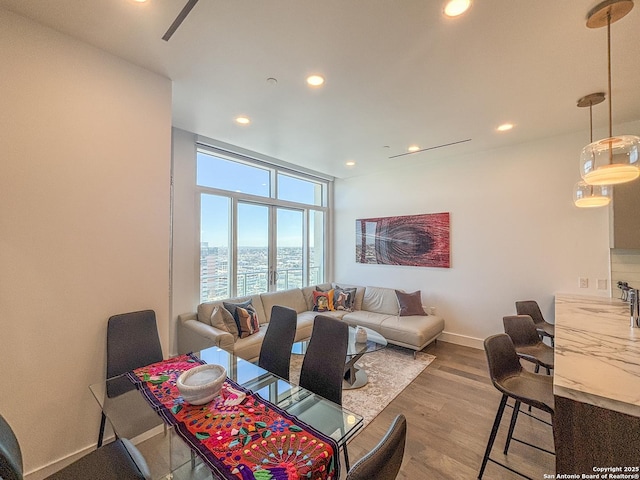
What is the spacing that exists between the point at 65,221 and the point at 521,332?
3.78m

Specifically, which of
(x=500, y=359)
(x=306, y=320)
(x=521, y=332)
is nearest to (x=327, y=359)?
(x=500, y=359)

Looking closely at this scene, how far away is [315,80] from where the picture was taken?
233 centimetres

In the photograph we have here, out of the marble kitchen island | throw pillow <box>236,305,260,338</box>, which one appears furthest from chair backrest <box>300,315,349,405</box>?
throw pillow <box>236,305,260,338</box>

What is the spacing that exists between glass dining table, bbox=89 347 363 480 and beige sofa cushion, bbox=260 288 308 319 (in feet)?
7.26

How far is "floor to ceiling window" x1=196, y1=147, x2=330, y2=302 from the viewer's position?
12.9ft

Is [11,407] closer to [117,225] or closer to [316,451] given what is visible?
[117,225]

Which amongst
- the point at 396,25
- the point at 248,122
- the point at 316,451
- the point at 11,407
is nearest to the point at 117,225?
the point at 11,407

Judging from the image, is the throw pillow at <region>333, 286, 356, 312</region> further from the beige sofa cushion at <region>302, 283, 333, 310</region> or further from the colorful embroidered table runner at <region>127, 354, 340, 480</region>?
the colorful embroidered table runner at <region>127, 354, 340, 480</region>

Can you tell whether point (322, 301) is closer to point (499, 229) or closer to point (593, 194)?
point (499, 229)

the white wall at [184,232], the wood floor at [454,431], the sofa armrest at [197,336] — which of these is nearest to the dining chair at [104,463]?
the wood floor at [454,431]

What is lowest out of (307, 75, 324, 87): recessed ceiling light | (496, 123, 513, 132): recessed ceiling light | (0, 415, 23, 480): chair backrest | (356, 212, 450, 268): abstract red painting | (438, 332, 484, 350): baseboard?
(438, 332, 484, 350): baseboard

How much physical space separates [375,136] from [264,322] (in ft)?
10.1

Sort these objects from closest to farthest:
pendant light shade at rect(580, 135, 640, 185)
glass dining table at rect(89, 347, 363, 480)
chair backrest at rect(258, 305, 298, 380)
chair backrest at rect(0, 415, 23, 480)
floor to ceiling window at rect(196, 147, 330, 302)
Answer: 1. chair backrest at rect(0, 415, 23, 480)
2. glass dining table at rect(89, 347, 363, 480)
3. pendant light shade at rect(580, 135, 640, 185)
4. chair backrest at rect(258, 305, 298, 380)
5. floor to ceiling window at rect(196, 147, 330, 302)

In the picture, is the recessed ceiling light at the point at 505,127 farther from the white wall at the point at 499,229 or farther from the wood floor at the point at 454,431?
the wood floor at the point at 454,431
